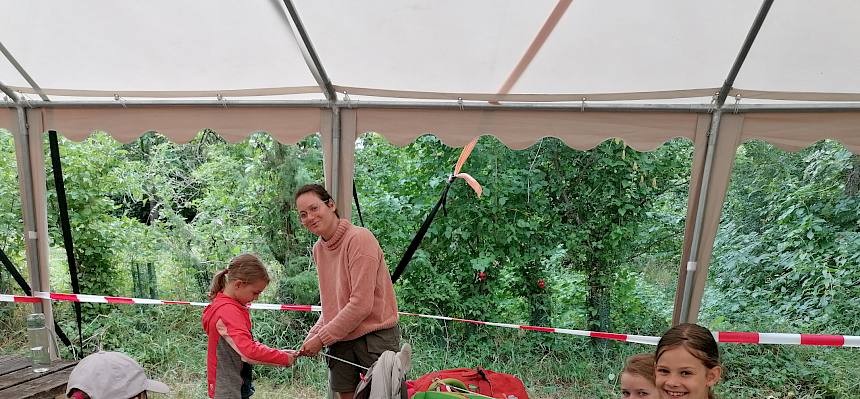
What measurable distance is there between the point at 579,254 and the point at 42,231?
16.2 feet

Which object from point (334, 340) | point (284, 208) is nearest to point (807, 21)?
point (334, 340)

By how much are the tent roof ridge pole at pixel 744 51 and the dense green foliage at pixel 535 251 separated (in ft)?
11.4

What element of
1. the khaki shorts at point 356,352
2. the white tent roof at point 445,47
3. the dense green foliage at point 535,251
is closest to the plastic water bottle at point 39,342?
the khaki shorts at point 356,352

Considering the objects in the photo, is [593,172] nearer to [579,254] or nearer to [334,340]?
[579,254]

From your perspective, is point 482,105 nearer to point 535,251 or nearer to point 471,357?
point 535,251

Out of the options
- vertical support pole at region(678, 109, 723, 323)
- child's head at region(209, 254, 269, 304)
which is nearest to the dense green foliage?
vertical support pole at region(678, 109, 723, 323)

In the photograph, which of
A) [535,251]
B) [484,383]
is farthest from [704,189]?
[535,251]

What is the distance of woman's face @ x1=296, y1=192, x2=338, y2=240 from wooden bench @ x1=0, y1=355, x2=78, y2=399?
3.93 feet

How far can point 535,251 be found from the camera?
696 centimetres

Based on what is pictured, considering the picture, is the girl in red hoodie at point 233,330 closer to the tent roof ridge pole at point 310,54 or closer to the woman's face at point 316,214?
the woman's face at point 316,214

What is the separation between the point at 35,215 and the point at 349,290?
2808 mm

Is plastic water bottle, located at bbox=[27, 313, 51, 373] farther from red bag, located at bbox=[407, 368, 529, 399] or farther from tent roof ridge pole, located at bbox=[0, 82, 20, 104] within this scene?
red bag, located at bbox=[407, 368, 529, 399]

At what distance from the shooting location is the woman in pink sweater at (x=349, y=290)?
2.76 m

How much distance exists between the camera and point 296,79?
369 cm
